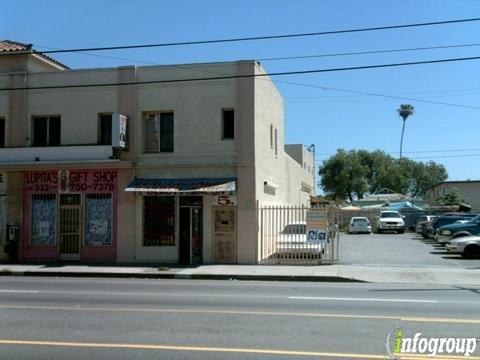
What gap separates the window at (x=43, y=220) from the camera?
2322 centimetres

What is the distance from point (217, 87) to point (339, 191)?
64.1 metres

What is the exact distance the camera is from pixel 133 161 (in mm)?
22609

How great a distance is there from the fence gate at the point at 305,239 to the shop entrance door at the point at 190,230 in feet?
7.58

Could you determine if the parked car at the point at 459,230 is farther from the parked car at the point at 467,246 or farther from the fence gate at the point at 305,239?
the fence gate at the point at 305,239

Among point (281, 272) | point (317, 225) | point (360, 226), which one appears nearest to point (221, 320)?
point (281, 272)

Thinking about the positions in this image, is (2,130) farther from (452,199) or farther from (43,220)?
(452,199)

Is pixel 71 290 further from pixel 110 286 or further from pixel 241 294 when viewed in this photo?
pixel 241 294

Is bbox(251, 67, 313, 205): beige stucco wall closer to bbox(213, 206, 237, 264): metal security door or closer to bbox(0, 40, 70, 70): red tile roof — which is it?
bbox(213, 206, 237, 264): metal security door

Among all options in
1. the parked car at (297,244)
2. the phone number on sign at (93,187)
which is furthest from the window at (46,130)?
the parked car at (297,244)

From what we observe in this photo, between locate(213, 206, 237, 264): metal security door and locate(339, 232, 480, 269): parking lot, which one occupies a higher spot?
locate(213, 206, 237, 264): metal security door

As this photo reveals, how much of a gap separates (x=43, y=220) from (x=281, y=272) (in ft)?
33.1

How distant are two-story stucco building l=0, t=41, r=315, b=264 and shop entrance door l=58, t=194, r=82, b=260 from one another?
0.04m

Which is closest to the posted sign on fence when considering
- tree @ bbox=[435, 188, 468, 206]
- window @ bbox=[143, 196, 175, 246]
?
window @ bbox=[143, 196, 175, 246]

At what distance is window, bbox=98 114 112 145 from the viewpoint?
23.3m
